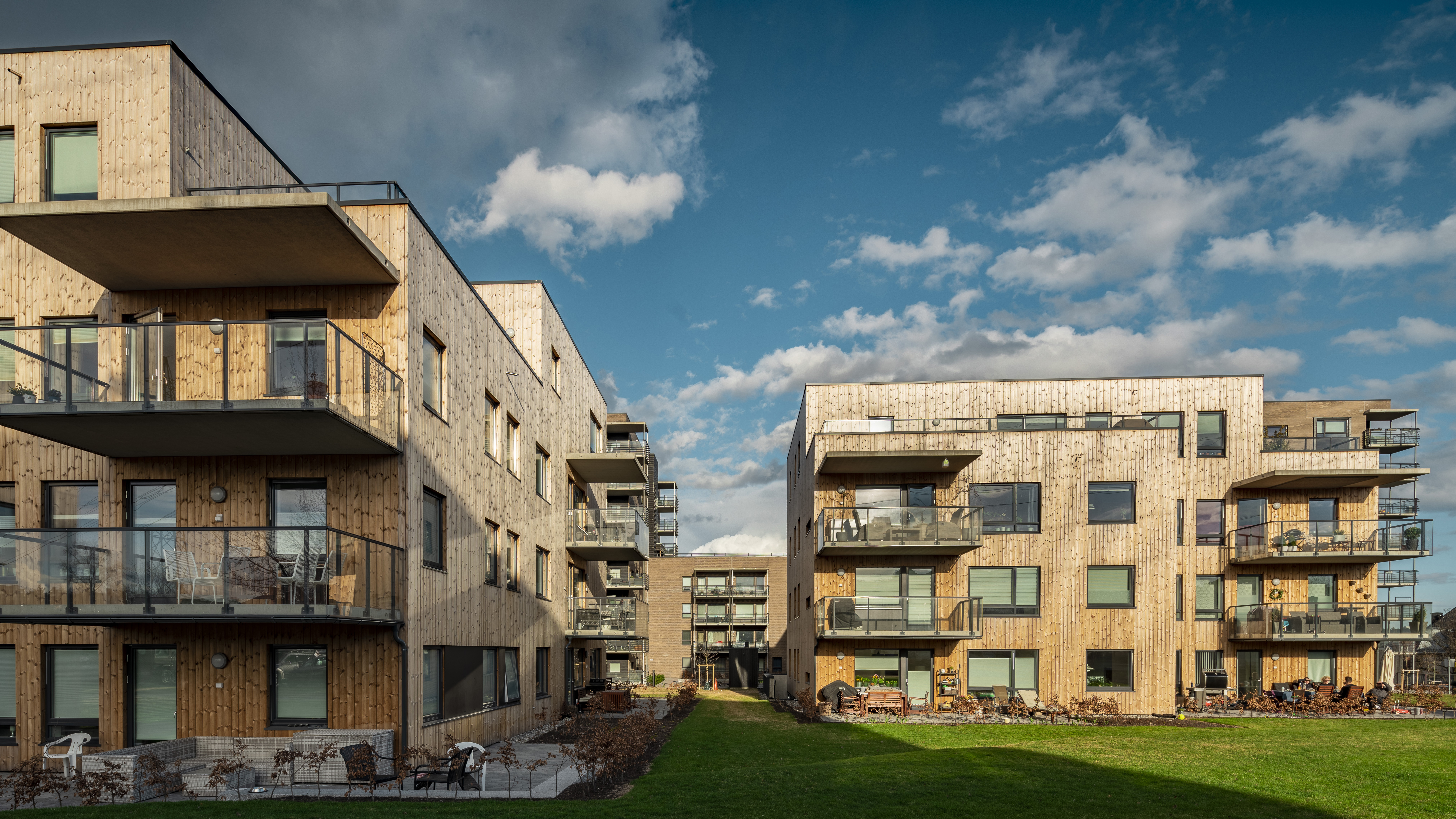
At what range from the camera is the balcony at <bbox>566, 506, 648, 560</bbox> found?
25.4 meters

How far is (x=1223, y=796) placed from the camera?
35.9 ft

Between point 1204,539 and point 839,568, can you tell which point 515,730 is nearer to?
point 839,568

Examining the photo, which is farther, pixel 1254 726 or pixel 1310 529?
pixel 1310 529

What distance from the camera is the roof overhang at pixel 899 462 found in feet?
73.2

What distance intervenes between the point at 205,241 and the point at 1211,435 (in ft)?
86.9

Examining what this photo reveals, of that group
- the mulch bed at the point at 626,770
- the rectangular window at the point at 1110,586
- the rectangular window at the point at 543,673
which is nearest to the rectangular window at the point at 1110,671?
the rectangular window at the point at 1110,586

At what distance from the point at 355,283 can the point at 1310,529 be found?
1042 inches

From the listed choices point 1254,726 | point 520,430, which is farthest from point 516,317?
point 1254,726

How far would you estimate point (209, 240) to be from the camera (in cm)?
1163

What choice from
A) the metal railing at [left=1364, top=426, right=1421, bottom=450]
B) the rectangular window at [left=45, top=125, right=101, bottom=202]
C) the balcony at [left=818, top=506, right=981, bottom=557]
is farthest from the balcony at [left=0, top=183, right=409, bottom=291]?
the metal railing at [left=1364, top=426, right=1421, bottom=450]

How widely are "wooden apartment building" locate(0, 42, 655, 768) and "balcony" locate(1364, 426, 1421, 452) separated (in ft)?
130

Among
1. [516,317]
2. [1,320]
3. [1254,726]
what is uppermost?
[516,317]

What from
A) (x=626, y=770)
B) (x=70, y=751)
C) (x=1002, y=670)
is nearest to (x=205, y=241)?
(x=70, y=751)

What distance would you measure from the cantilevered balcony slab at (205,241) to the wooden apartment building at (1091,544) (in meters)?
13.8
